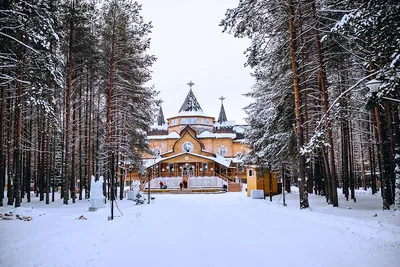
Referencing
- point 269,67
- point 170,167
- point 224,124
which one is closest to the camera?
point 269,67

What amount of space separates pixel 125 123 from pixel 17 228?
1244 centimetres

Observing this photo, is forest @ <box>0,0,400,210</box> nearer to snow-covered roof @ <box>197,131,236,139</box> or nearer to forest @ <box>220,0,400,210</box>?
forest @ <box>220,0,400,210</box>

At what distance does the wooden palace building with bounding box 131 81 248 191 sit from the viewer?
36.2 meters

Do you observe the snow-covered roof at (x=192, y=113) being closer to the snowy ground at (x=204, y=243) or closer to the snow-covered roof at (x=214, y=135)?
the snow-covered roof at (x=214, y=135)

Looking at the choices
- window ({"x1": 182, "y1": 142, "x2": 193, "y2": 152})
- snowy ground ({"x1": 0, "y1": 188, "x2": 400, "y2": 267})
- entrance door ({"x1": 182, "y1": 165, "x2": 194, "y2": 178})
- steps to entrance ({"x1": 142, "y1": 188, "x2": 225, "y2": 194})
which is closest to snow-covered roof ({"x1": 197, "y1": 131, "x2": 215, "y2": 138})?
window ({"x1": 182, "y1": 142, "x2": 193, "y2": 152})

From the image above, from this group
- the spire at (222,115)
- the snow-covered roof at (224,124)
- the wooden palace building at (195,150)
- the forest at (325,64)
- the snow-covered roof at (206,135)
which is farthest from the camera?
the spire at (222,115)

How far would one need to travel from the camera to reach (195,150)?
47.1 m

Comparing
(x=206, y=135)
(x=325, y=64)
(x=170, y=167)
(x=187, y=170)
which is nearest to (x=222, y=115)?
(x=206, y=135)

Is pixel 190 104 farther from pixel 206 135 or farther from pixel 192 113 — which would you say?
pixel 206 135

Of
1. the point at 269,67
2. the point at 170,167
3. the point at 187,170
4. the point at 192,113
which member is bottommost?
the point at 187,170

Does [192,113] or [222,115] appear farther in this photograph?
[222,115]

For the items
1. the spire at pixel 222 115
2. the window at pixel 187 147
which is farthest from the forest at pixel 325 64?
the spire at pixel 222 115

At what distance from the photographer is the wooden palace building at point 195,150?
36.2 metres

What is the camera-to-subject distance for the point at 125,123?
2030 cm
